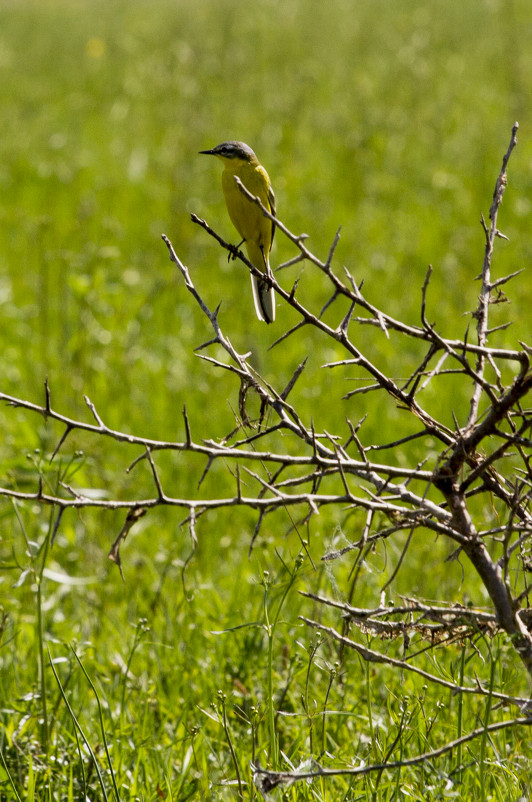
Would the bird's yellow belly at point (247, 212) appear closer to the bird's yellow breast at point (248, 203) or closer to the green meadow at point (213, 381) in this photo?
the bird's yellow breast at point (248, 203)

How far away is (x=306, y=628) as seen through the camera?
326cm

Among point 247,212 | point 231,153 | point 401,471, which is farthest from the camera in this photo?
point 231,153

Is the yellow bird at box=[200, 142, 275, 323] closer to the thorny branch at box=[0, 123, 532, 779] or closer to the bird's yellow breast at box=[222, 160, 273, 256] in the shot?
the bird's yellow breast at box=[222, 160, 273, 256]

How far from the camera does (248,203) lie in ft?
10.1

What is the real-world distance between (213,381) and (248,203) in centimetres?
288

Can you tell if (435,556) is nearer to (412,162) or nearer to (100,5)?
(412,162)

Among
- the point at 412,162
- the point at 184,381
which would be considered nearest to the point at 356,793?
the point at 184,381

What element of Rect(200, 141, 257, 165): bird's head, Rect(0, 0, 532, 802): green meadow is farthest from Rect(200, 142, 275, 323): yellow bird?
Rect(0, 0, 532, 802): green meadow

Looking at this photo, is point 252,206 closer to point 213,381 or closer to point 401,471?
point 401,471

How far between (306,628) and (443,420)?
2.27 meters

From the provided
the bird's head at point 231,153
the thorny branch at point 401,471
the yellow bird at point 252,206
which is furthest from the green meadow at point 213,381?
the bird's head at point 231,153

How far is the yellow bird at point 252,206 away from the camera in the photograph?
3.04 m

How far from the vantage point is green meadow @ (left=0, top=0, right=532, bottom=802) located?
257 centimetres

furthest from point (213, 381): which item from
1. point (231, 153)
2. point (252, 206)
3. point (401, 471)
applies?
point (401, 471)
